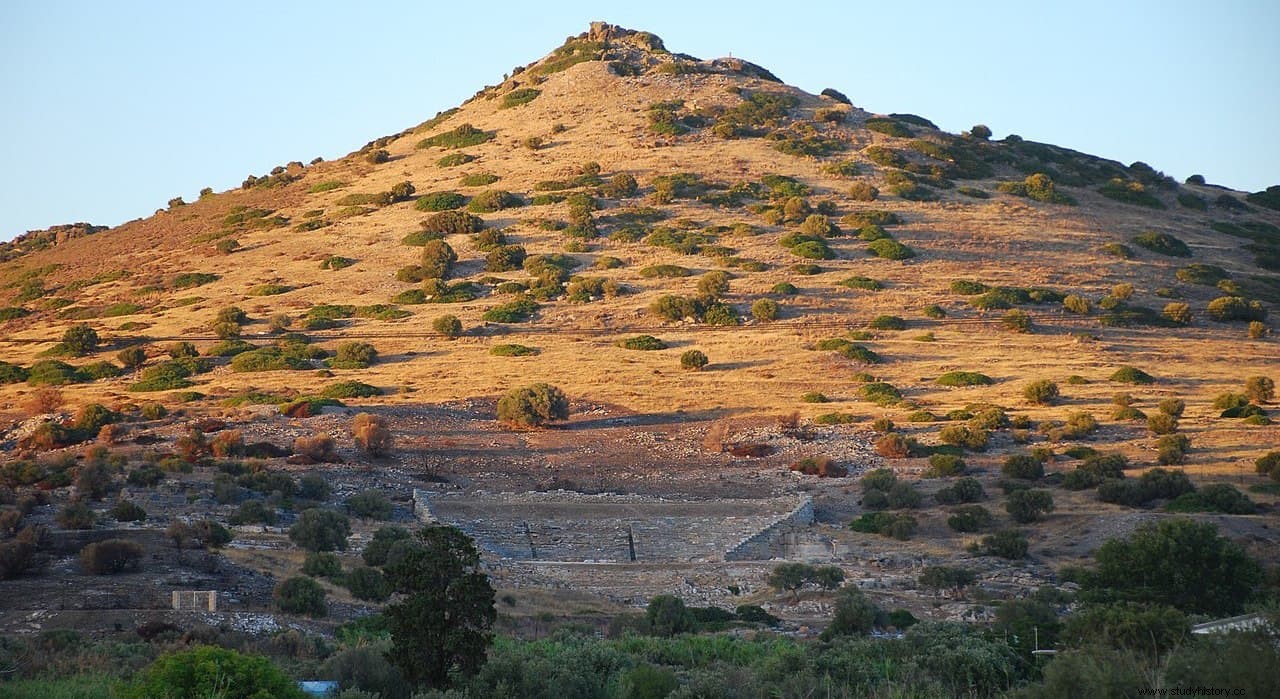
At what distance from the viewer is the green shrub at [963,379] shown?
5225 centimetres

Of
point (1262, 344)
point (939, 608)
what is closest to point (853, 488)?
point (939, 608)

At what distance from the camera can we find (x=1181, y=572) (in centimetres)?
2603

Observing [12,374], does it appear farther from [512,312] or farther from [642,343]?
[642,343]

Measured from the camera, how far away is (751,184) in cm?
7838

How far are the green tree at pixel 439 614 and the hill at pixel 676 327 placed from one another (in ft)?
30.6

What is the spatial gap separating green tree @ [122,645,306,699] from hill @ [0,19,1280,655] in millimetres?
10805

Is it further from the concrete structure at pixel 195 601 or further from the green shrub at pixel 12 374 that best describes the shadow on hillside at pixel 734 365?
the concrete structure at pixel 195 601

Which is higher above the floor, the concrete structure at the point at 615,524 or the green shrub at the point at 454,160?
the green shrub at the point at 454,160

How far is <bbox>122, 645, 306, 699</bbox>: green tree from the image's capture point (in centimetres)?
1372

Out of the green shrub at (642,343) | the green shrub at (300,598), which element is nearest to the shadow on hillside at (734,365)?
the green shrub at (642,343)

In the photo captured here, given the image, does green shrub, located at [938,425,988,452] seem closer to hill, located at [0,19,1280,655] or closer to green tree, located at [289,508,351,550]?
hill, located at [0,19,1280,655]

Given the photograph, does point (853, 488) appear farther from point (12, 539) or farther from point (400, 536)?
point (12, 539)

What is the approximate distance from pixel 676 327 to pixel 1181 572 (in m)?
35.6

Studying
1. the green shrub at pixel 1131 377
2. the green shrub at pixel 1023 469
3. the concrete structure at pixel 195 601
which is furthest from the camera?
the green shrub at pixel 1131 377
